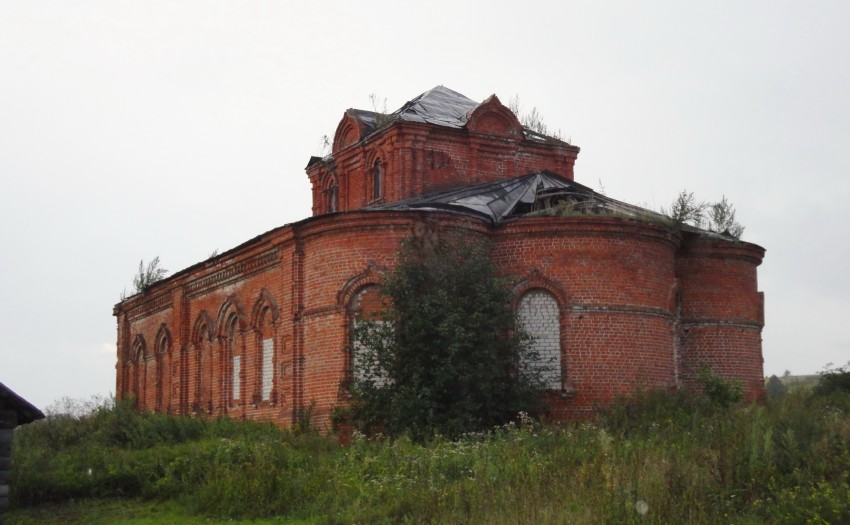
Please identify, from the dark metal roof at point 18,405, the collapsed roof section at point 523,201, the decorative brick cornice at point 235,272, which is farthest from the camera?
the decorative brick cornice at point 235,272

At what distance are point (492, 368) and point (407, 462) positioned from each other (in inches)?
191

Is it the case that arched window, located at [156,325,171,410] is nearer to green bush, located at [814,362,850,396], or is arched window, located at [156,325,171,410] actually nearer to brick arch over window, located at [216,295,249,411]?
brick arch over window, located at [216,295,249,411]

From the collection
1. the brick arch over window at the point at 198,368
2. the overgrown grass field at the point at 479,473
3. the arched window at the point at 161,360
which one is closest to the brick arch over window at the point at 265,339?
the brick arch over window at the point at 198,368

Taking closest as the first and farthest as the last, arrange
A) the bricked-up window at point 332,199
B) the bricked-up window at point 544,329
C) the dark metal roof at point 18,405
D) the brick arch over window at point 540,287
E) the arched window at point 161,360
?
the dark metal roof at point 18,405 < the bricked-up window at point 544,329 < the brick arch over window at point 540,287 < the bricked-up window at point 332,199 < the arched window at point 161,360

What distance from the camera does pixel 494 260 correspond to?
22.5 m

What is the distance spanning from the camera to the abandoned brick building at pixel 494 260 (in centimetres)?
2183

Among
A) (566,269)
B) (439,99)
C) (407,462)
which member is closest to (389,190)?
(439,99)

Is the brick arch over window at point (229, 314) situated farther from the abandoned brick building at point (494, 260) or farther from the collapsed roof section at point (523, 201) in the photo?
the collapsed roof section at point (523, 201)

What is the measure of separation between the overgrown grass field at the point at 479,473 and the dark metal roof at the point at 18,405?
1.98m

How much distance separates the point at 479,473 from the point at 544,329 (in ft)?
25.4

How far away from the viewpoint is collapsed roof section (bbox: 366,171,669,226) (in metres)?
22.8

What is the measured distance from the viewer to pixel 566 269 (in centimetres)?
2195

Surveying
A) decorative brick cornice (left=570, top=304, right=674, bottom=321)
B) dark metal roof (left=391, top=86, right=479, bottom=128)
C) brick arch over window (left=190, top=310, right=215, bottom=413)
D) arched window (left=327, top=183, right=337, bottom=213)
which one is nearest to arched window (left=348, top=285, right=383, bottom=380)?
decorative brick cornice (left=570, top=304, right=674, bottom=321)

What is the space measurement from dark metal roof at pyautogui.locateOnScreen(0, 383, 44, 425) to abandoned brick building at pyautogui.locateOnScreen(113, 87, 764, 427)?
7813 mm
